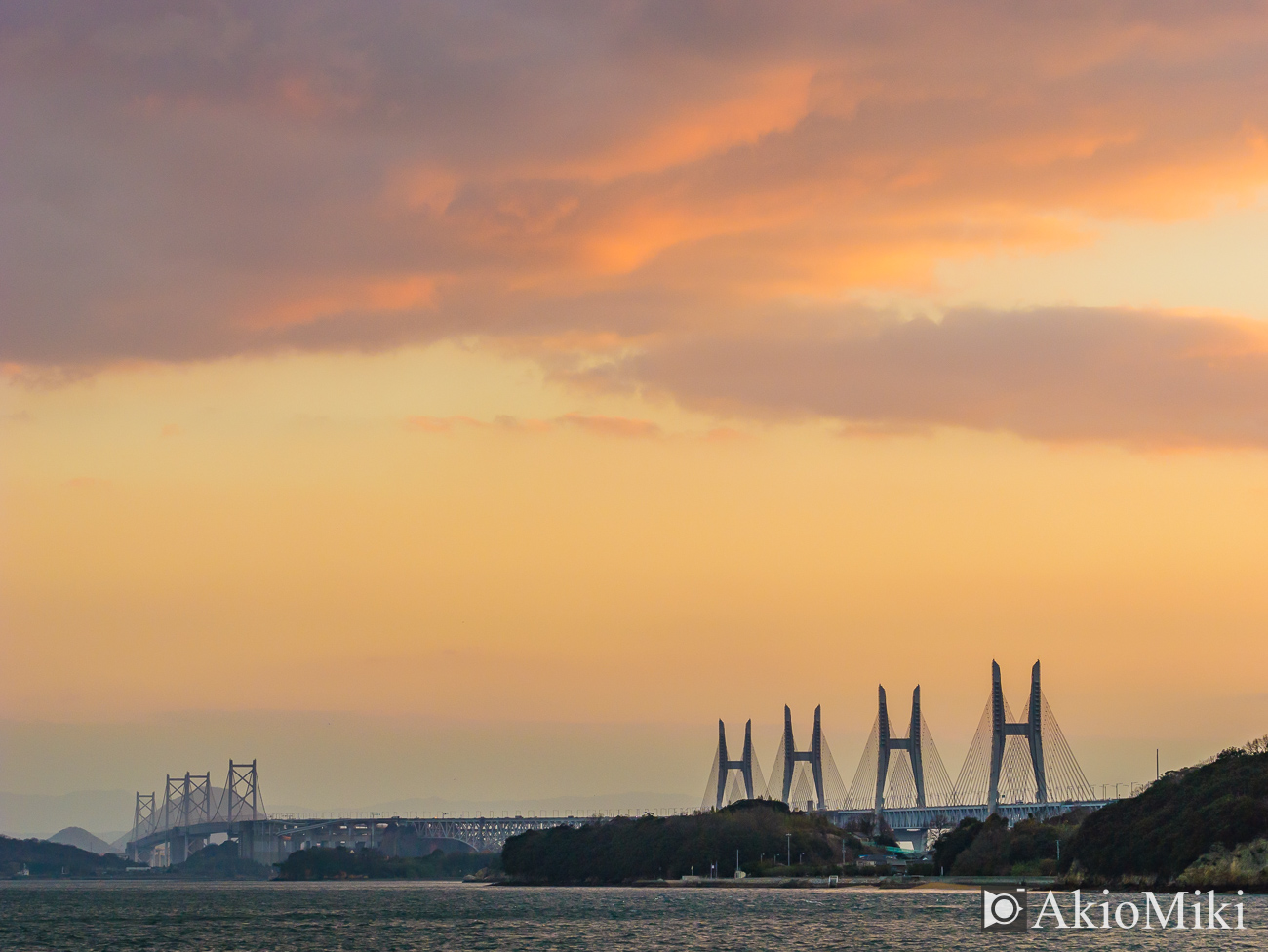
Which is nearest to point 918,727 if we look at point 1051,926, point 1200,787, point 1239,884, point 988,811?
point 988,811

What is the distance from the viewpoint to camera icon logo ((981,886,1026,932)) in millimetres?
89506

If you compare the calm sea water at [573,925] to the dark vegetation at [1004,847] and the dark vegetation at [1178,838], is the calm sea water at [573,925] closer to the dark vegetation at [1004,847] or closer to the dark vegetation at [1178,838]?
the dark vegetation at [1178,838]

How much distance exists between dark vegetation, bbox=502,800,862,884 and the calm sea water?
932 inches

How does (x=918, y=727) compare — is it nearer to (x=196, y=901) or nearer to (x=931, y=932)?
(x=196, y=901)

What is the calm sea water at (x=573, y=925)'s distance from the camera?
79250 mm

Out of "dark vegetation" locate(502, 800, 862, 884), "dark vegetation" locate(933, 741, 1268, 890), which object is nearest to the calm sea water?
"dark vegetation" locate(933, 741, 1268, 890)

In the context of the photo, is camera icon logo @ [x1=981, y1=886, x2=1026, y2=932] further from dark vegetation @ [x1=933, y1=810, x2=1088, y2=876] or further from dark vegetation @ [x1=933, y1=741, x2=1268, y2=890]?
dark vegetation @ [x1=933, y1=810, x2=1088, y2=876]

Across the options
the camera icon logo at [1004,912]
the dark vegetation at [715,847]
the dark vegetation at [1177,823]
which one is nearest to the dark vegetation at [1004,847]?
the dark vegetation at [1177,823]

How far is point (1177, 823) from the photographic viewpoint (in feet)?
358

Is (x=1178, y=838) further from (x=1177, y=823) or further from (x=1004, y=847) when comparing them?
(x=1004, y=847)

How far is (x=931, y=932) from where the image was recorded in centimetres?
8412

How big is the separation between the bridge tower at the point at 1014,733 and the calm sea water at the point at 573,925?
104 ft

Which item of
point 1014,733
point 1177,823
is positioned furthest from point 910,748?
point 1177,823

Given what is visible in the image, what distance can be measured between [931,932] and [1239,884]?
27.5 metres
